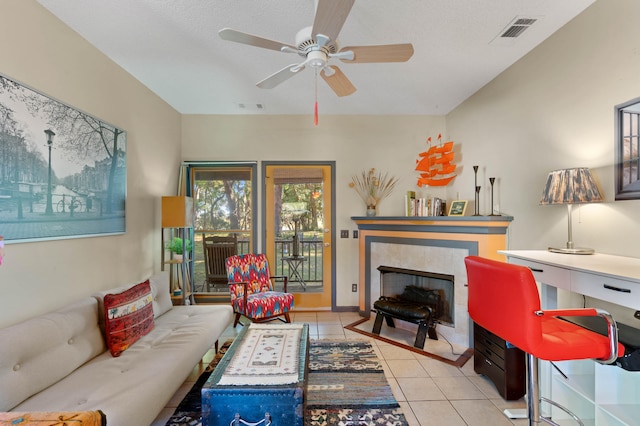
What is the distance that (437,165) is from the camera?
4000 millimetres

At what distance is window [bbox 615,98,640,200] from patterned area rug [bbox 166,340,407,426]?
2044 mm

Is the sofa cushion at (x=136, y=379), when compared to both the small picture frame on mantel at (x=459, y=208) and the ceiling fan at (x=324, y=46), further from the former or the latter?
the small picture frame on mantel at (x=459, y=208)

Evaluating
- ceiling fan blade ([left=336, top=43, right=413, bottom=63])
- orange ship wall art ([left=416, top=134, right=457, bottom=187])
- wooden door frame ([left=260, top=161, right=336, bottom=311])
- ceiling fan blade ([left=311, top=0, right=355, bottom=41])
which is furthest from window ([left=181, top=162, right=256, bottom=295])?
ceiling fan blade ([left=311, top=0, right=355, bottom=41])

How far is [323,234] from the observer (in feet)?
14.1

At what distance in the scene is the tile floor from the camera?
2023mm

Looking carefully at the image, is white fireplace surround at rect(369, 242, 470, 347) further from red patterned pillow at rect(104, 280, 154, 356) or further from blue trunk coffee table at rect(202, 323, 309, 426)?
red patterned pillow at rect(104, 280, 154, 356)

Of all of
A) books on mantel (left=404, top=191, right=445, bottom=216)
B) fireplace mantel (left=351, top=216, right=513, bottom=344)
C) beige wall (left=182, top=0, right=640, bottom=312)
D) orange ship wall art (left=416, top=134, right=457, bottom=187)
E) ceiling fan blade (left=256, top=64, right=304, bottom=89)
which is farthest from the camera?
orange ship wall art (left=416, top=134, right=457, bottom=187)

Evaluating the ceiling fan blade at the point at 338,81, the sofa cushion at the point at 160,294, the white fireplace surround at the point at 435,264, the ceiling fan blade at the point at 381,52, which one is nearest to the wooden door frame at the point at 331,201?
the white fireplace surround at the point at 435,264

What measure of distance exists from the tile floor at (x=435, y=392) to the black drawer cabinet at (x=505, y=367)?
Answer: 0.26ft

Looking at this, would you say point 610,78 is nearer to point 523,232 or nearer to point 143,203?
point 523,232

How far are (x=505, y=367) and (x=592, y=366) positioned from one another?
506mm

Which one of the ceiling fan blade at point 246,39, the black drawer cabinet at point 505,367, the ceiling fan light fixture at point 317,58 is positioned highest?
the ceiling fan blade at point 246,39

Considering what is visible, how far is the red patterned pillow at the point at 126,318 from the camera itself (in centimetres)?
205

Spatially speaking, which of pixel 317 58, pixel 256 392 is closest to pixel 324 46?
pixel 317 58
